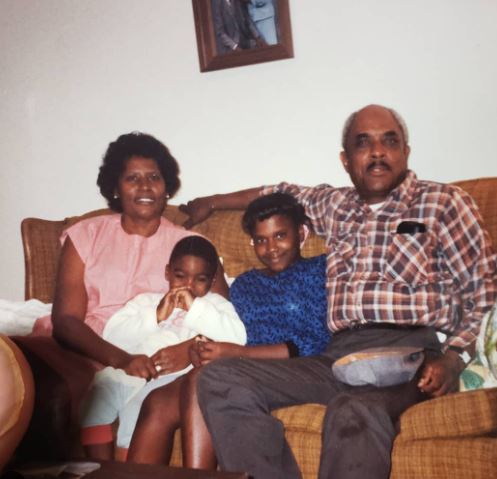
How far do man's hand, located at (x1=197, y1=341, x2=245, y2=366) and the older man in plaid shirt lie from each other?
0.12 metres

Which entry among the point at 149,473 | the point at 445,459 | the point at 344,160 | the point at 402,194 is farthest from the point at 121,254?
the point at 445,459

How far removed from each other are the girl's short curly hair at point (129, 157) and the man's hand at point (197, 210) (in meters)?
0.06

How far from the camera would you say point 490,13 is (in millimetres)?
1734

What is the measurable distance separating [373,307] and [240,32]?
2.82 feet

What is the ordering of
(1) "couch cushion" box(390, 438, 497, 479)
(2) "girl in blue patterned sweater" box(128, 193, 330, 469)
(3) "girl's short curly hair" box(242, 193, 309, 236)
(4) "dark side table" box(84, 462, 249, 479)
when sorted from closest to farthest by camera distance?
(4) "dark side table" box(84, 462, 249, 479)
(1) "couch cushion" box(390, 438, 497, 479)
(2) "girl in blue patterned sweater" box(128, 193, 330, 469)
(3) "girl's short curly hair" box(242, 193, 309, 236)

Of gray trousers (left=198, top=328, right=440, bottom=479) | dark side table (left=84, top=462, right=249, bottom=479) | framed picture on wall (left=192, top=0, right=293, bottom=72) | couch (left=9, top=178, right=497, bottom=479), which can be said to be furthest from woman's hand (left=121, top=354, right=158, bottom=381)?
framed picture on wall (left=192, top=0, right=293, bottom=72)

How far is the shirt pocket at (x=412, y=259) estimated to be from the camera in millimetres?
1699

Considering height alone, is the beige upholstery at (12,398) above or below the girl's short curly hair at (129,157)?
below

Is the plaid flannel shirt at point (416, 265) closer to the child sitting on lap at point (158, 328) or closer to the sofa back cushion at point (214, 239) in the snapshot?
the sofa back cushion at point (214, 239)

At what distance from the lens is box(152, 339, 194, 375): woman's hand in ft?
5.91

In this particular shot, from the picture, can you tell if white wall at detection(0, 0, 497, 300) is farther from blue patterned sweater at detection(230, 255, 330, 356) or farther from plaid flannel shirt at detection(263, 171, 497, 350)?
blue patterned sweater at detection(230, 255, 330, 356)

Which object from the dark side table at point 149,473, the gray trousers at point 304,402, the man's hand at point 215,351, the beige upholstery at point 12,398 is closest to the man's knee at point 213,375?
the gray trousers at point 304,402

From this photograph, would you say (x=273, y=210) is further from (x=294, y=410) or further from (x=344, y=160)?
(x=294, y=410)

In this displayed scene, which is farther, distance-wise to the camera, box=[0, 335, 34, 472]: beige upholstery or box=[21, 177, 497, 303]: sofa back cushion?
box=[21, 177, 497, 303]: sofa back cushion
